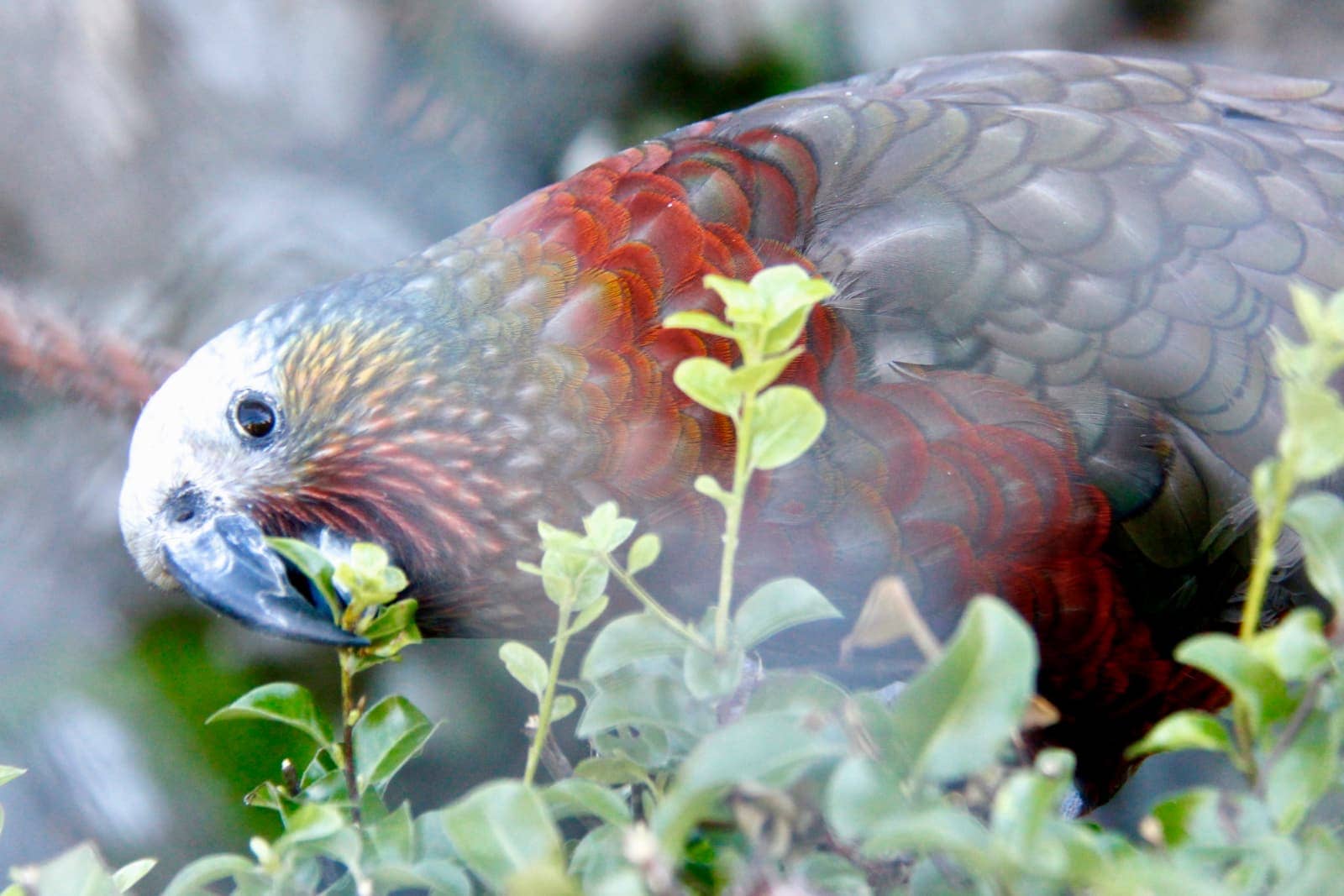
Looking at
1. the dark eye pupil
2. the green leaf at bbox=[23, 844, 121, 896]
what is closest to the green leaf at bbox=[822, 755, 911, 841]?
the green leaf at bbox=[23, 844, 121, 896]

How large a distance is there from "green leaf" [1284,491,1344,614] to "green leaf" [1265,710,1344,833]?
53mm

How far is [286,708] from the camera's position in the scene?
0.78 meters

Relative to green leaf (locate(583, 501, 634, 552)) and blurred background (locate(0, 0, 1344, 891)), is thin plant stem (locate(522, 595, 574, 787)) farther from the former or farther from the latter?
blurred background (locate(0, 0, 1344, 891))

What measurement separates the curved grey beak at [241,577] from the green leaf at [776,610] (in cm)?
64

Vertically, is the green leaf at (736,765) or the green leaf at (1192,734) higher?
the green leaf at (736,765)

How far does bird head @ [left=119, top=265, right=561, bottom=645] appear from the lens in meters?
1.24

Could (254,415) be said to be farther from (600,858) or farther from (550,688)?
(600,858)

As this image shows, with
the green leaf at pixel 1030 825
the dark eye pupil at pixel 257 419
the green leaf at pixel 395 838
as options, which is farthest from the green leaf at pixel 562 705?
the dark eye pupil at pixel 257 419

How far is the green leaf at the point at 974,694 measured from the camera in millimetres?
477

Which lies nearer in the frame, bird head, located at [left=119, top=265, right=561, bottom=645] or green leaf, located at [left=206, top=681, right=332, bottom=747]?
green leaf, located at [left=206, top=681, right=332, bottom=747]

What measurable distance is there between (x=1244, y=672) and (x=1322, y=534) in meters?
0.07

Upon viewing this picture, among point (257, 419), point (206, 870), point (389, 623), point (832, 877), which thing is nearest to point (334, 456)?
point (257, 419)

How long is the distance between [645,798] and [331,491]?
66 centimetres

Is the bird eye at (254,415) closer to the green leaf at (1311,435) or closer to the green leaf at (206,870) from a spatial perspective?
the green leaf at (206,870)
